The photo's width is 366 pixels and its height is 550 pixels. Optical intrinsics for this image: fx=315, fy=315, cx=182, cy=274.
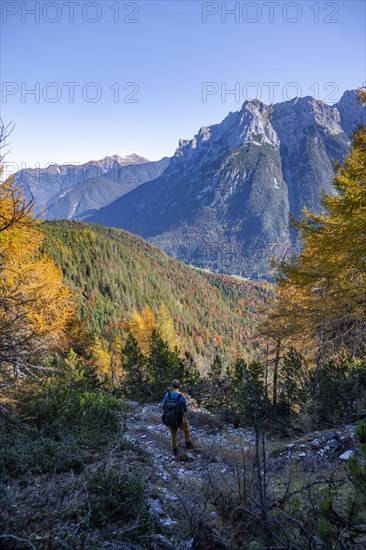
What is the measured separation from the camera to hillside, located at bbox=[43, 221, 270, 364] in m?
94.2

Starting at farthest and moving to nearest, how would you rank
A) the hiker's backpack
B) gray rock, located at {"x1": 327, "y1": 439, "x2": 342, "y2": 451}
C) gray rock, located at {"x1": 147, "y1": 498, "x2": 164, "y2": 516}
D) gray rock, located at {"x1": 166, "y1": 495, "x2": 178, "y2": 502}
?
the hiker's backpack → gray rock, located at {"x1": 327, "y1": 439, "x2": 342, "y2": 451} → gray rock, located at {"x1": 166, "y1": 495, "x2": 178, "y2": 502} → gray rock, located at {"x1": 147, "y1": 498, "x2": 164, "y2": 516}

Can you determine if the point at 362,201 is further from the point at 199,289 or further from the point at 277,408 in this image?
the point at 199,289

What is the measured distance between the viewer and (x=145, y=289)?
119 meters

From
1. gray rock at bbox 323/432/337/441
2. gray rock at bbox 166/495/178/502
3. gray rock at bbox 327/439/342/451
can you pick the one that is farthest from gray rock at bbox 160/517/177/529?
gray rock at bbox 323/432/337/441

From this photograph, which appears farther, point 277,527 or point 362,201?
point 362,201

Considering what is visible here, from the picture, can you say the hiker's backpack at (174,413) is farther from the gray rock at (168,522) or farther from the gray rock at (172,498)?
the gray rock at (168,522)

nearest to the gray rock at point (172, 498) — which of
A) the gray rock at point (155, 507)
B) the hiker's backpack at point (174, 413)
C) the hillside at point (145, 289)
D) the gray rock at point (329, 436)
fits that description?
the gray rock at point (155, 507)

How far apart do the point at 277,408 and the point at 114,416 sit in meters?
8.10

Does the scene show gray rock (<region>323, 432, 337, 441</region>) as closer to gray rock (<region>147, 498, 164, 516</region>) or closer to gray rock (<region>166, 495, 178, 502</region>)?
gray rock (<region>166, 495, 178, 502</region>)

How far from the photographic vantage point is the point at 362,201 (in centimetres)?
695

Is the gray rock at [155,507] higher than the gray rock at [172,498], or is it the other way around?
the gray rock at [155,507]

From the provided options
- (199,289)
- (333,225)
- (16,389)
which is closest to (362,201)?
(333,225)

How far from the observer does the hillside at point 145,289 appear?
3711 inches

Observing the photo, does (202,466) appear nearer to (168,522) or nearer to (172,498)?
(172,498)
